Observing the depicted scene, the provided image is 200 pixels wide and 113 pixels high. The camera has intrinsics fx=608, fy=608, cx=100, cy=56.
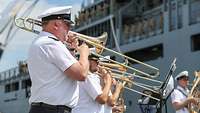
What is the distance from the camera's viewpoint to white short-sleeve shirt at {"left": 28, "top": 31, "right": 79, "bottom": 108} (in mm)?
4387

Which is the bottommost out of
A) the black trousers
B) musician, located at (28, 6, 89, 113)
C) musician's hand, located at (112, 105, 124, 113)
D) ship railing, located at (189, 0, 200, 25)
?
the black trousers

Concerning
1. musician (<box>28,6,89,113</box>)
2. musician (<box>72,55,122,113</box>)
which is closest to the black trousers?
musician (<box>28,6,89,113</box>)

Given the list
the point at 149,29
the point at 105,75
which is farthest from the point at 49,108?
the point at 149,29

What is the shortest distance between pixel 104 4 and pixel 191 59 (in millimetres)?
17371

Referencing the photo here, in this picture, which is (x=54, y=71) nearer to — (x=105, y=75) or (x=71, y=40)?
(x=71, y=40)

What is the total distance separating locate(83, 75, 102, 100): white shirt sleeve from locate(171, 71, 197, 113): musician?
105 inches

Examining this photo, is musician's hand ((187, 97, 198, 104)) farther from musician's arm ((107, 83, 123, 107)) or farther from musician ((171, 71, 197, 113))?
musician's arm ((107, 83, 123, 107))

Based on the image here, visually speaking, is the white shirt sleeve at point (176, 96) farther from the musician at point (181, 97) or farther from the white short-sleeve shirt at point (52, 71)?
the white short-sleeve shirt at point (52, 71)

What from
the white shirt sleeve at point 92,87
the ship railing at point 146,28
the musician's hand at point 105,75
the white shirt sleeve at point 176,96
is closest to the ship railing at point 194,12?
the ship railing at point 146,28

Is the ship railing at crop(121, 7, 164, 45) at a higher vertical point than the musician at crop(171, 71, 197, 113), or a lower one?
higher

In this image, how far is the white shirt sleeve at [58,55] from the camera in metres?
4.37

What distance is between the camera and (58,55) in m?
4.38

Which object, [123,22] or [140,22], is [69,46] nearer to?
[140,22]

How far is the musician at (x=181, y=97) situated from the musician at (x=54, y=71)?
441 cm
